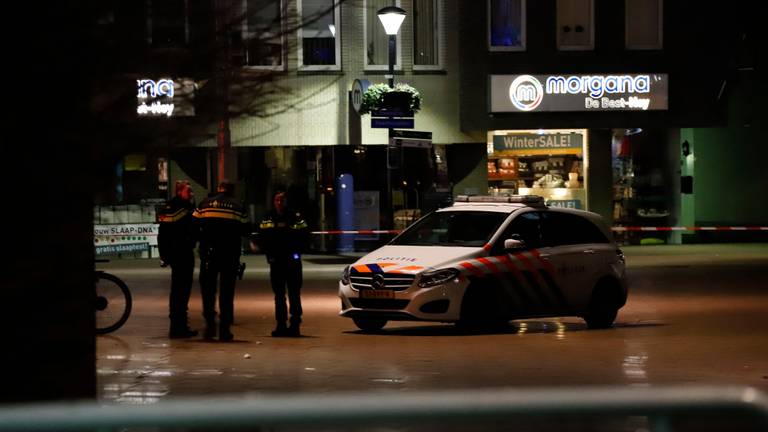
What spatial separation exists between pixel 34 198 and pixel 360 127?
26.6 meters

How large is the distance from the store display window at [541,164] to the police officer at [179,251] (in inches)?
695

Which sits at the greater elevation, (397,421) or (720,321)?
(397,421)

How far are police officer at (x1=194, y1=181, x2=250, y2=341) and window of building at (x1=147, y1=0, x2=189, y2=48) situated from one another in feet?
33.9

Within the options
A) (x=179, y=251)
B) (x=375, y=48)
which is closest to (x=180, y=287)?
(x=179, y=251)

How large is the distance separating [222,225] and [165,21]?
10.6m

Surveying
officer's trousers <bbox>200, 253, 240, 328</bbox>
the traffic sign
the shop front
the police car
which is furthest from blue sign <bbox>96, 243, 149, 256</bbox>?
officer's trousers <bbox>200, 253, 240, 328</bbox>

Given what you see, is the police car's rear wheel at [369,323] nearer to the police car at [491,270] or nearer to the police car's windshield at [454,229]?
the police car at [491,270]

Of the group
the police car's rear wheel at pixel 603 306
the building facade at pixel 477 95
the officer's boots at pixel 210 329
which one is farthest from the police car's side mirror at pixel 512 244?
the building facade at pixel 477 95

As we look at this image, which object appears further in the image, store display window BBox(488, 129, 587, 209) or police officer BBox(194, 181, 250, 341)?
store display window BBox(488, 129, 587, 209)

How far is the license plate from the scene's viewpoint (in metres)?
15.5

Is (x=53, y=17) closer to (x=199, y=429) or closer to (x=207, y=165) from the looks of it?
(x=199, y=429)

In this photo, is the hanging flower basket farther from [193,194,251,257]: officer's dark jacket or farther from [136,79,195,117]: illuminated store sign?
[136,79,195,117]: illuminated store sign

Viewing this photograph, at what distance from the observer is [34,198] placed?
484cm

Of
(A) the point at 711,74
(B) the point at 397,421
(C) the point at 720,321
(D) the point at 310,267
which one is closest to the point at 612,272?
(C) the point at 720,321
